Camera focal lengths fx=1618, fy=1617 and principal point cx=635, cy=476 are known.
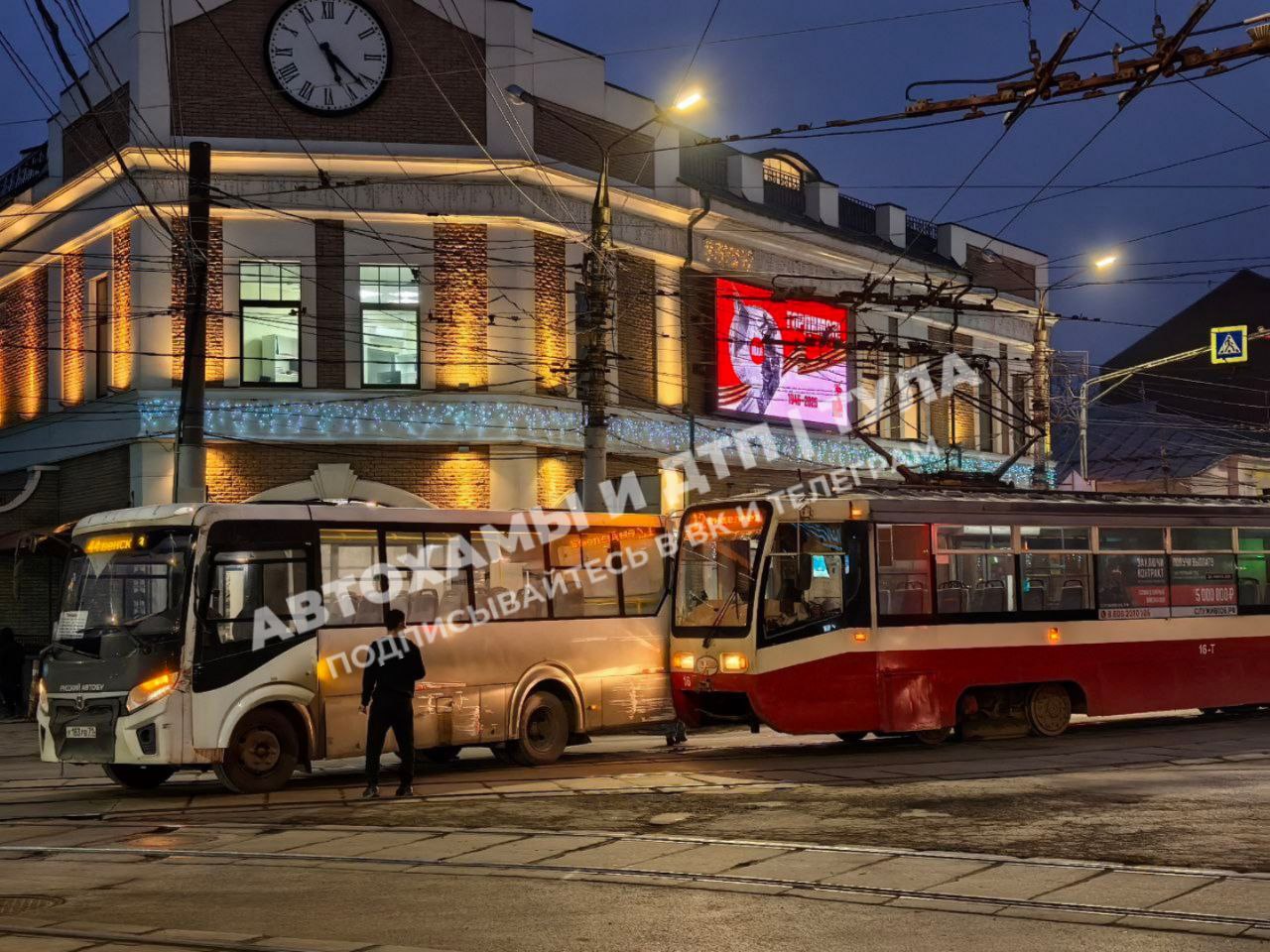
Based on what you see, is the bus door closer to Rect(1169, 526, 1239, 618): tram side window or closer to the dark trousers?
the dark trousers

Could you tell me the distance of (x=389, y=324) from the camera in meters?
27.7

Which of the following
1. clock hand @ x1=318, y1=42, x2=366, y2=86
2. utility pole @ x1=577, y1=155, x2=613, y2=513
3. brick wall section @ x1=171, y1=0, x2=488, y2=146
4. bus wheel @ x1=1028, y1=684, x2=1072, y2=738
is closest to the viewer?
bus wheel @ x1=1028, y1=684, x2=1072, y2=738

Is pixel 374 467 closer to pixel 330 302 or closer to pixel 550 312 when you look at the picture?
pixel 330 302

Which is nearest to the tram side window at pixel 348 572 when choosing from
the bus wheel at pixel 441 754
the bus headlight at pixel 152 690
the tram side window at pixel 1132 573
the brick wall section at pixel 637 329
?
the bus headlight at pixel 152 690

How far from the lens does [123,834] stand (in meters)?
12.6

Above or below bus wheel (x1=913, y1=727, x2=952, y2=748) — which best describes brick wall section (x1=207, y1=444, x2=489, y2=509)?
above

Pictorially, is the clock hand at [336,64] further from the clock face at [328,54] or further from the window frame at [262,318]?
the window frame at [262,318]

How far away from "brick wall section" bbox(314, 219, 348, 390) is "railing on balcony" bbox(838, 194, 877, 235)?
14.8 metres

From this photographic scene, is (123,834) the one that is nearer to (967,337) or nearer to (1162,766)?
(1162,766)

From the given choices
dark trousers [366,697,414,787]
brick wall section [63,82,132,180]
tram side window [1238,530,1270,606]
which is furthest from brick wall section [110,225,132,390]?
tram side window [1238,530,1270,606]

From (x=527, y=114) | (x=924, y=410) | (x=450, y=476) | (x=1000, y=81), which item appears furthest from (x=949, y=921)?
(x=924, y=410)

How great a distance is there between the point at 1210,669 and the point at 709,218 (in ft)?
48.3

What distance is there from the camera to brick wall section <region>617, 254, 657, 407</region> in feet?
99.3

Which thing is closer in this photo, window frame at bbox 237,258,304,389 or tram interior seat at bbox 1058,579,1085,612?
tram interior seat at bbox 1058,579,1085,612
